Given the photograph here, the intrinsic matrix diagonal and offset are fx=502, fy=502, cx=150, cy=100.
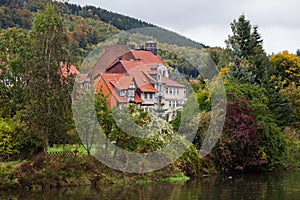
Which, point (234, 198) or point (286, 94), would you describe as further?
point (286, 94)

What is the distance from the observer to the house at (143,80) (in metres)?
41.4

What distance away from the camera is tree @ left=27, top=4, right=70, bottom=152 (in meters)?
23.9

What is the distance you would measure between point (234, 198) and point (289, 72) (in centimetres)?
3273

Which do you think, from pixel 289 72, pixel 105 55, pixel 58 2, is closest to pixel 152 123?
pixel 58 2

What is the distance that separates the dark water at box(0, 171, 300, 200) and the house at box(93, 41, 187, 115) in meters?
17.1

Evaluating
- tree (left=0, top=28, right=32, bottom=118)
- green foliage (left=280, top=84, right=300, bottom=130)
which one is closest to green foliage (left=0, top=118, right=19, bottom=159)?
tree (left=0, top=28, right=32, bottom=118)

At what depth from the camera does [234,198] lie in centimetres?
1875

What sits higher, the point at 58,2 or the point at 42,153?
the point at 58,2

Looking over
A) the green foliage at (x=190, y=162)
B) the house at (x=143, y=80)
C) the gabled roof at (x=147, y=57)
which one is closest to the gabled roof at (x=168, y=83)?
the house at (x=143, y=80)

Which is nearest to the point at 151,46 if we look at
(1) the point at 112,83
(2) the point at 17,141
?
(1) the point at 112,83

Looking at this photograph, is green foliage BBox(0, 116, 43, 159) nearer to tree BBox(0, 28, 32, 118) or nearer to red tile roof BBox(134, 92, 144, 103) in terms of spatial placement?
tree BBox(0, 28, 32, 118)

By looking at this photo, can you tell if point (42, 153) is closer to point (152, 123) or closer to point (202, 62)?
point (152, 123)

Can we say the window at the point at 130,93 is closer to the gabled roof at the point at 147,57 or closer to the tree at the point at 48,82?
the gabled roof at the point at 147,57

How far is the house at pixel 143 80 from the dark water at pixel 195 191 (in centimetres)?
1712
